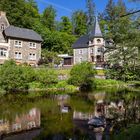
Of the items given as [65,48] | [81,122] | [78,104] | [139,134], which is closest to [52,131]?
[81,122]

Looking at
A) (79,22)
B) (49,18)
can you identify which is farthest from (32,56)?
(79,22)

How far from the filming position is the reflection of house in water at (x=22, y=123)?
63.9ft

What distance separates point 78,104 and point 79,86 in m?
17.2

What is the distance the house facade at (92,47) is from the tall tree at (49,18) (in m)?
13.8

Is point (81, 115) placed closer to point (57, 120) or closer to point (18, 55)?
point (57, 120)

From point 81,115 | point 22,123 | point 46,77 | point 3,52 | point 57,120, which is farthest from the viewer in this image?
point 3,52

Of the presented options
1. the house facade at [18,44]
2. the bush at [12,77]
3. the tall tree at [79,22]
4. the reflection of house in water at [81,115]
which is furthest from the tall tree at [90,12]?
the reflection of house in water at [81,115]

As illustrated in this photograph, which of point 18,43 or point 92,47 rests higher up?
point 18,43

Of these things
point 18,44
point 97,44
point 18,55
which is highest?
point 97,44

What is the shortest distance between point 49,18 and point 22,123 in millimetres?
63876

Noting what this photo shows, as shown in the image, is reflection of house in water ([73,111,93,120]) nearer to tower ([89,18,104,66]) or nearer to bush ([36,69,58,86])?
bush ([36,69,58,86])

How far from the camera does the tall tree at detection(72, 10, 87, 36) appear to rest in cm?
8644

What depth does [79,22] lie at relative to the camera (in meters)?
87.2

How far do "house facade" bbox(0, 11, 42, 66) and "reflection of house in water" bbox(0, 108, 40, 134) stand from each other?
31751 millimetres
